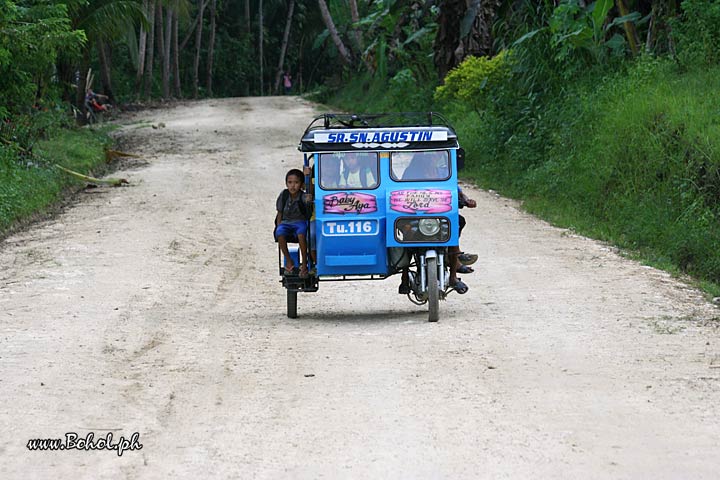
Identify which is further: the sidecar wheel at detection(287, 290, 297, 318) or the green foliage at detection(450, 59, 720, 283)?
the green foliage at detection(450, 59, 720, 283)

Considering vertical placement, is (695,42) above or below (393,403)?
above

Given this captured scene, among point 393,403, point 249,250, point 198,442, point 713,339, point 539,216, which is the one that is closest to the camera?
point 198,442

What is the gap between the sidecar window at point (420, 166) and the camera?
35.1 feet

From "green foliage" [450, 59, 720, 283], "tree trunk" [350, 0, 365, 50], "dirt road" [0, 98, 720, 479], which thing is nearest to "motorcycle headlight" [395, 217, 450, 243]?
"dirt road" [0, 98, 720, 479]

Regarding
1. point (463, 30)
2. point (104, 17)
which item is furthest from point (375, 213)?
point (104, 17)

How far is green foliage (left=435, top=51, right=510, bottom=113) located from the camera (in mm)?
25219

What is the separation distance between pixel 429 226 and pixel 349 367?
236cm

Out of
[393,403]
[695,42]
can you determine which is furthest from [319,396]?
[695,42]

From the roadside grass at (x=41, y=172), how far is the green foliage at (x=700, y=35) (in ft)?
38.3

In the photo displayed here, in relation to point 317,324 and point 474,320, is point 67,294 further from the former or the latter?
point 474,320

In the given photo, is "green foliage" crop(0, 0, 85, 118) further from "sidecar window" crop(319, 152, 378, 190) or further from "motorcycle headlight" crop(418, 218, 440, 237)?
"motorcycle headlight" crop(418, 218, 440, 237)

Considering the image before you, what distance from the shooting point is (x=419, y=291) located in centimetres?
1094

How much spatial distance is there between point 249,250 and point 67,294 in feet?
13.4

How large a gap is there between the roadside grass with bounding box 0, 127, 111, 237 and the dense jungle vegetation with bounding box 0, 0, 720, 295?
56mm
